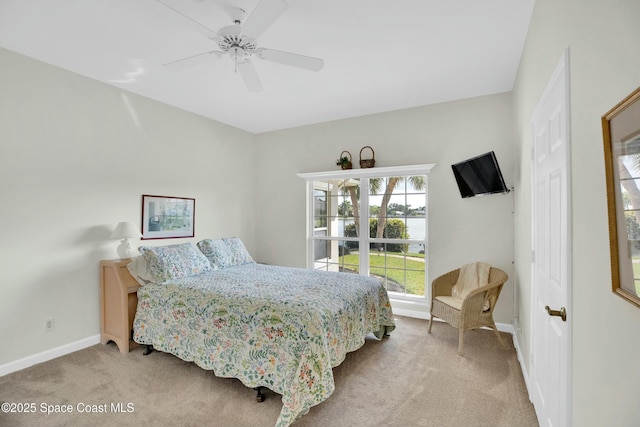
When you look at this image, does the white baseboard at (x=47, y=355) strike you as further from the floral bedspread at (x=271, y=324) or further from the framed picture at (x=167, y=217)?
the framed picture at (x=167, y=217)

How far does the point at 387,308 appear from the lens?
3.35 meters

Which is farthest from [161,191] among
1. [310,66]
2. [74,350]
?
[310,66]

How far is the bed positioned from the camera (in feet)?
7.00

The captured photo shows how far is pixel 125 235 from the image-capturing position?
321 cm

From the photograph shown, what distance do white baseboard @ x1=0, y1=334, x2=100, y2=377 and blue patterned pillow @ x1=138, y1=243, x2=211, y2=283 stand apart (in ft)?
3.31

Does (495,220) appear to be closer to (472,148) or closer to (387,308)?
(472,148)

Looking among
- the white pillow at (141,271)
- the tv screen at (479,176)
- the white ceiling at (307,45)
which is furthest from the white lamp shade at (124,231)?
the tv screen at (479,176)

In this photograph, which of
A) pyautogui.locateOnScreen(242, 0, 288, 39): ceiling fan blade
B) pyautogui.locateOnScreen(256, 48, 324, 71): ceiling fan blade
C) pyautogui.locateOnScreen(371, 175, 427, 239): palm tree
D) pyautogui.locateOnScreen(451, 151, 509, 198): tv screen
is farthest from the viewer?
pyautogui.locateOnScreen(371, 175, 427, 239): palm tree

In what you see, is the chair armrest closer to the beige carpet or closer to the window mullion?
the beige carpet

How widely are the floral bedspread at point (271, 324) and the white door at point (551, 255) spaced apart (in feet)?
4.29

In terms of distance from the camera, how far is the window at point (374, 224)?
4.16m

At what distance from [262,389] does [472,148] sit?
11.2 feet

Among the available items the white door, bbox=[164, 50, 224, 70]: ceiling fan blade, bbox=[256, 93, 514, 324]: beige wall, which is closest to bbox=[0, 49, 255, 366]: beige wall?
bbox=[164, 50, 224, 70]: ceiling fan blade

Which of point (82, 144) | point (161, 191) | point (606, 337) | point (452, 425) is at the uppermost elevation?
point (82, 144)
